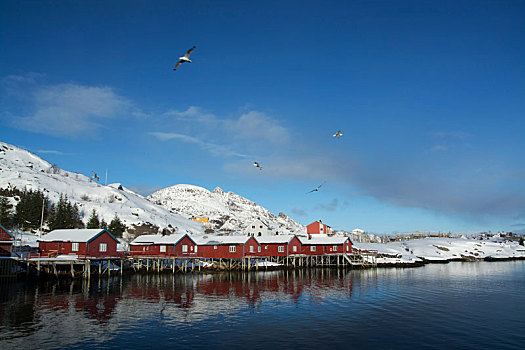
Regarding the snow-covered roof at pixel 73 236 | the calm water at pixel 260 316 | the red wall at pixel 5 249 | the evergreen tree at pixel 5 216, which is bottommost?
the calm water at pixel 260 316

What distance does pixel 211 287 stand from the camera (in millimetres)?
49219

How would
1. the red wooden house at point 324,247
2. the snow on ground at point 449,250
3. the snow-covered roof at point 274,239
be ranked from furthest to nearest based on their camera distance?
the snow on ground at point 449,250 < the red wooden house at point 324,247 < the snow-covered roof at point 274,239

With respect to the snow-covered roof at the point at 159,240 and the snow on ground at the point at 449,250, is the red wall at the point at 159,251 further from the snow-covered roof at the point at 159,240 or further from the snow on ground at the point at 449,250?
the snow on ground at the point at 449,250

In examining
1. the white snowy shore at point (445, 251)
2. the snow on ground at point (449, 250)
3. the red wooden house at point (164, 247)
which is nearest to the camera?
the red wooden house at point (164, 247)

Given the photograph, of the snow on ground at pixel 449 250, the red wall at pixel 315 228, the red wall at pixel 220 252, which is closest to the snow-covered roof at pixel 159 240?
the red wall at pixel 220 252

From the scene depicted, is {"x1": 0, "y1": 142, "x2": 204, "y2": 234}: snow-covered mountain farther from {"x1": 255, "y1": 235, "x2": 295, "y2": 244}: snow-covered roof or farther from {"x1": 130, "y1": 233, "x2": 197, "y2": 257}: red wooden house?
{"x1": 255, "y1": 235, "x2": 295, "y2": 244}: snow-covered roof

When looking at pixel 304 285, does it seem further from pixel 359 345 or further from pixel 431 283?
pixel 359 345

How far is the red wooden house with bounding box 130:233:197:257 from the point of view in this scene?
70125 mm

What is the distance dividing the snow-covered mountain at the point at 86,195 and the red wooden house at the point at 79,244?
1821 inches

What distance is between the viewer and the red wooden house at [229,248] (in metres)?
73.9

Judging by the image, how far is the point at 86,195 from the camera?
5118 inches

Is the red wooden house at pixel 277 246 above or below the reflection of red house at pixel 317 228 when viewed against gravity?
below

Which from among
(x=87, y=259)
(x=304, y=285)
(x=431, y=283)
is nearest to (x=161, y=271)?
(x=87, y=259)

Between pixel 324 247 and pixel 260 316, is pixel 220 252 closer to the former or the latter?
pixel 324 247
